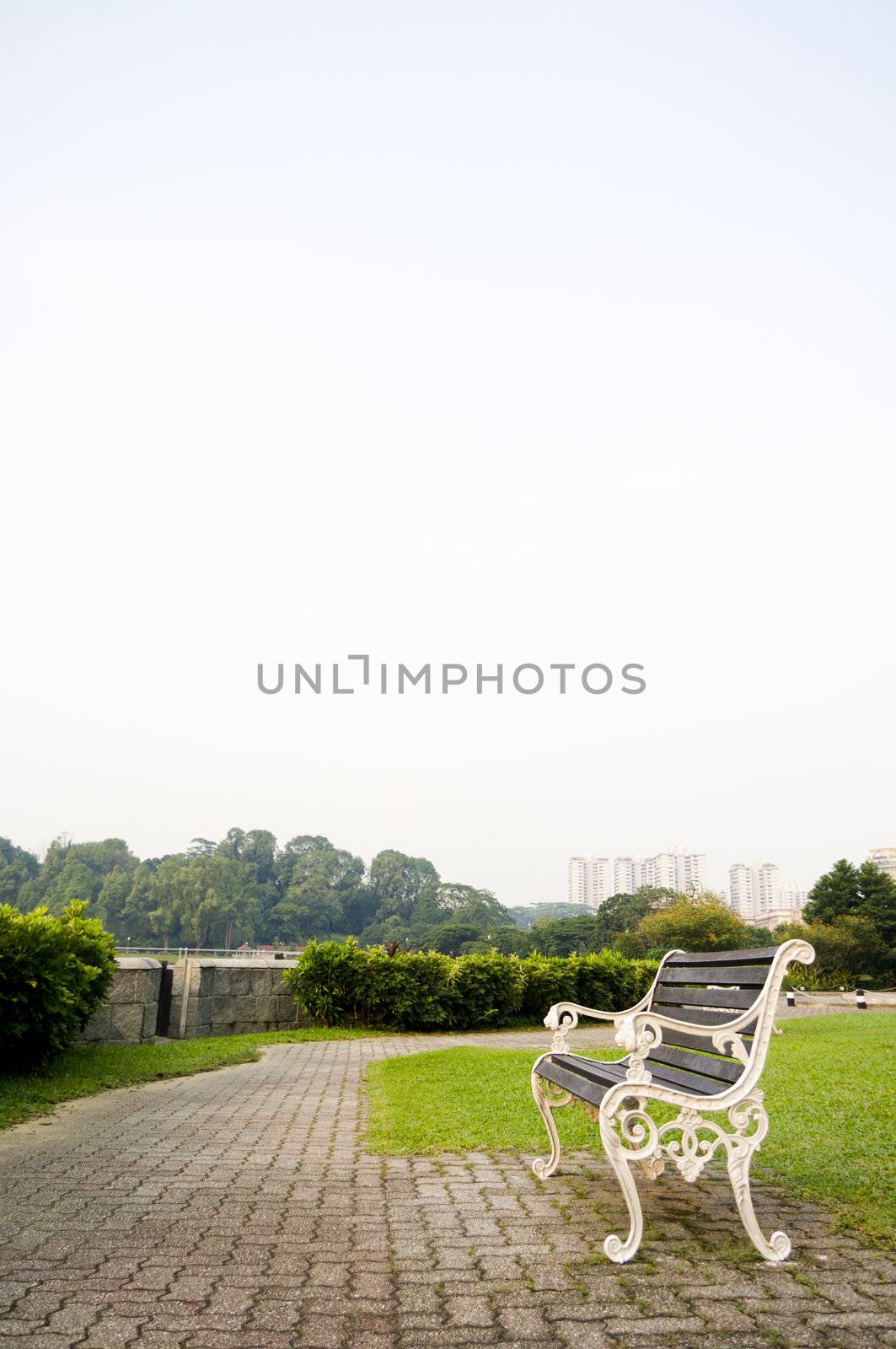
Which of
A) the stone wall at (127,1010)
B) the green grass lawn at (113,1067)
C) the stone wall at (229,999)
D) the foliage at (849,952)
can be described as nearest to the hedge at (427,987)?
the stone wall at (229,999)

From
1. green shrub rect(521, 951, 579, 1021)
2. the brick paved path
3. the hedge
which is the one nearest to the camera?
the brick paved path

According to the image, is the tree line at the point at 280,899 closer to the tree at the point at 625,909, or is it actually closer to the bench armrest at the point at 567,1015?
the tree at the point at 625,909

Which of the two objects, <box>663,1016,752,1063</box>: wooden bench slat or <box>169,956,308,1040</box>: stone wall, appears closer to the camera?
<box>663,1016,752,1063</box>: wooden bench slat

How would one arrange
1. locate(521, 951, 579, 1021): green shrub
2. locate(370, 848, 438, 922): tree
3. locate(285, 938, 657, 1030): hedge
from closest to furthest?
locate(285, 938, 657, 1030): hedge, locate(521, 951, 579, 1021): green shrub, locate(370, 848, 438, 922): tree

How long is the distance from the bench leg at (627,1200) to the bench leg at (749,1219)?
15.0 inches

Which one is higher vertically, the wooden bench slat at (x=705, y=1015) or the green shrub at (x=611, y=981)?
the wooden bench slat at (x=705, y=1015)

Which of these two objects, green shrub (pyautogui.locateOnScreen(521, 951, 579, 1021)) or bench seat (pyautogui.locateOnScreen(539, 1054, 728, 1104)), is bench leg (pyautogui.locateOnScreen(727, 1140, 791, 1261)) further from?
green shrub (pyautogui.locateOnScreen(521, 951, 579, 1021))

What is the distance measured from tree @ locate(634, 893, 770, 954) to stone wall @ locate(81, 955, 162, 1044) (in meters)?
17.8

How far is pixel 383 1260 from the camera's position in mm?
3508

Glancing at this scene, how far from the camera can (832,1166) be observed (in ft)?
16.0

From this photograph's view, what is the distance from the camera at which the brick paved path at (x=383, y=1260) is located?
2.87m

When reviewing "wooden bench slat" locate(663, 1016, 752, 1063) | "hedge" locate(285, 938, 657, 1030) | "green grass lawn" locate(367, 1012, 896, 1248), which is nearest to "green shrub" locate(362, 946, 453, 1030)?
"hedge" locate(285, 938, 657, 1030)

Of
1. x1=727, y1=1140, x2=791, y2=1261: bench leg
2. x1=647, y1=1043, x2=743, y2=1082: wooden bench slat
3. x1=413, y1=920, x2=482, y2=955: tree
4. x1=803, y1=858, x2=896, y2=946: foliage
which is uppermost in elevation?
x1=803, y1=858, x2=896, y2=946: foliage

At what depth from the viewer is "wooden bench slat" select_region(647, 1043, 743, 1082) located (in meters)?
3.88
